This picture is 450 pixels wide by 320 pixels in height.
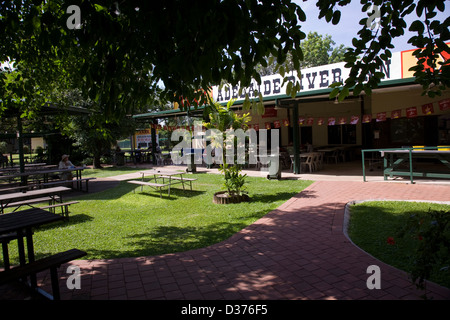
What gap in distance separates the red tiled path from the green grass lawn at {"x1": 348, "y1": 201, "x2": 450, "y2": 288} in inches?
8.6

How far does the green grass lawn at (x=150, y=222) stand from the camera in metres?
5.30

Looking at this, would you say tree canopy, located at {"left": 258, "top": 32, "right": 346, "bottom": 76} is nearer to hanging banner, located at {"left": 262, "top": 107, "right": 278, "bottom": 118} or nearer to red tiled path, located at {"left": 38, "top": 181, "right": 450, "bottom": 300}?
hanging banner, located at {"left": 262, "top": 107, "right": 278, "bottom": 118}

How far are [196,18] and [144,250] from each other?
383 centimetres

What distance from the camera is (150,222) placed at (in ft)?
22.4

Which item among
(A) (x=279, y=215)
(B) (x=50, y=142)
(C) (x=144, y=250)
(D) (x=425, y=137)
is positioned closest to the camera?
(C) (x=144, y=250)

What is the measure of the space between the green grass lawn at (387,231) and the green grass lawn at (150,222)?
6.52 feet

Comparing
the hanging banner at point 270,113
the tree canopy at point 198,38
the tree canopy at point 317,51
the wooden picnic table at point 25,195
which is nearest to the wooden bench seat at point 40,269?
the tree canopy at point 198,38

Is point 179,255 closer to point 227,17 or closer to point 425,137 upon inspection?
point 227,17

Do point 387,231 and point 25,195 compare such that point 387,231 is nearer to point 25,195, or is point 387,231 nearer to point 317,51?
point 25,195

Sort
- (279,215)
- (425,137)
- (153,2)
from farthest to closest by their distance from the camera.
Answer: (425,137) < (279,215) < (153,2)

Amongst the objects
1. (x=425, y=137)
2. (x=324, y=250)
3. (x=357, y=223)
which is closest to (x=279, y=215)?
(x=357, y=223)

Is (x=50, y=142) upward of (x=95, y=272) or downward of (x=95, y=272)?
upward

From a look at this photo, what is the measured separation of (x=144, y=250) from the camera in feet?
16.5
